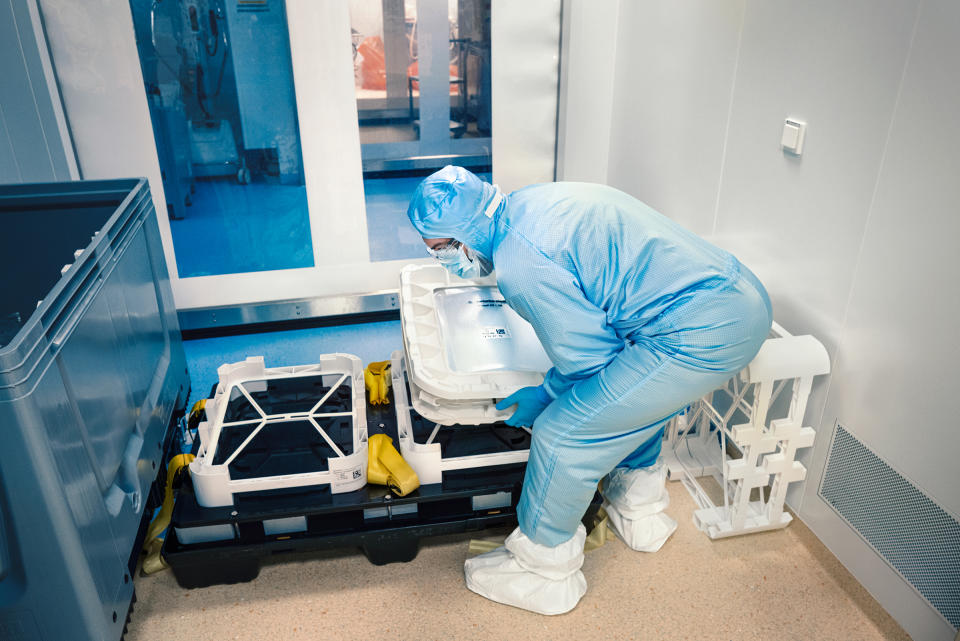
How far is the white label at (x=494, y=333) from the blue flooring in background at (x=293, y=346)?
3.33ft

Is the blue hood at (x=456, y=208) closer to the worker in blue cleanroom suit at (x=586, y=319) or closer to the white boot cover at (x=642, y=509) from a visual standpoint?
the worker in blue cleanroom suit at (x=586, y=319)

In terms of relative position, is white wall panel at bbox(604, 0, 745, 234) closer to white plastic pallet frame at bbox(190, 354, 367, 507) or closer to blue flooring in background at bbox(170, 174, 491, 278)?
blue flooring in background at bbox(170, 174, 491, 278)

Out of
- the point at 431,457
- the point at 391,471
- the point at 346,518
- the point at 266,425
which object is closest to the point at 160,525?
the point at 266,425

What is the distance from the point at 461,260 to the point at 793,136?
1125mm

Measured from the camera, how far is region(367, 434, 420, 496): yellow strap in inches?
83.7

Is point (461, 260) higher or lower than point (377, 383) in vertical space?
higher

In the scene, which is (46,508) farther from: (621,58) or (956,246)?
(621,58)

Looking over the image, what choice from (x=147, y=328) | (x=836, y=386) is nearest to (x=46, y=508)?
(x=147, y=328)

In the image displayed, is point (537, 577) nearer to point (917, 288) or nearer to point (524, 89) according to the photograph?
point (917, 288)

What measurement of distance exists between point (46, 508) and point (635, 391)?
4.68ft

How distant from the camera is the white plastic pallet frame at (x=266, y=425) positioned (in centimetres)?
206

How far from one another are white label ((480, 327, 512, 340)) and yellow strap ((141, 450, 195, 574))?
1070mm

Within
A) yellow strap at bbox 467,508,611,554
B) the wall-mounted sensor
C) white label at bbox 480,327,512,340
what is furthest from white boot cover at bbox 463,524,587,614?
the wall-mounted sensor

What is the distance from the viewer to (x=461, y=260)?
2.17m
